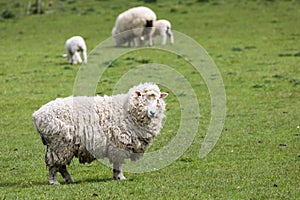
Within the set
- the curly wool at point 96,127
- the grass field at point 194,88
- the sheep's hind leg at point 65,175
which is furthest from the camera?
the sheep's hind leg at point 65,175

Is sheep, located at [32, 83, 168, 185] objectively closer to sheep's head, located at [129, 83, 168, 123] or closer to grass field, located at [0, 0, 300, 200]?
sheep's head, located at [129, 83, 168, 123]

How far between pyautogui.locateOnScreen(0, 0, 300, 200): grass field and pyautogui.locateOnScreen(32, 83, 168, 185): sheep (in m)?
0.40

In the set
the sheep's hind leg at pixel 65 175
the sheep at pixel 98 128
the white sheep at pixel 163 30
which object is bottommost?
the white sheep at pixel 163 30

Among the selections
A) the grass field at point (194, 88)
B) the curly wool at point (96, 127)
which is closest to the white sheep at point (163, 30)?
the grass field at point (194, 88)

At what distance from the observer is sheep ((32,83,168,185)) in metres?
9.05

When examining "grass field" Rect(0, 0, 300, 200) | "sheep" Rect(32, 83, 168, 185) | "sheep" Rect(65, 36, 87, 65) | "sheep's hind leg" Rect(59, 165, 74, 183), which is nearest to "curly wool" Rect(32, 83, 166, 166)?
"sheep" Rect(32, 83, 168, 185)

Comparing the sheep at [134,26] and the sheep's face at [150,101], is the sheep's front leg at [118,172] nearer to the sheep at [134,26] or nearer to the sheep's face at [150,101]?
the sheep's face at [150,101]

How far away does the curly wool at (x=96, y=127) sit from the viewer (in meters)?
9.04

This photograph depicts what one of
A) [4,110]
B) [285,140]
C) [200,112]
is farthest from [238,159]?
[4,110]

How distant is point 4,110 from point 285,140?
7923 mm

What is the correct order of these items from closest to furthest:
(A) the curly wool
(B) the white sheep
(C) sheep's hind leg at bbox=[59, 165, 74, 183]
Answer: (A) the curly wool → (C) sheep's hind leg at bbox=[59, 165, 74, 183] → (B) the white sheep

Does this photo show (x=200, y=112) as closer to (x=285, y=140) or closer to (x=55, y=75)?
(x=285, y=140)

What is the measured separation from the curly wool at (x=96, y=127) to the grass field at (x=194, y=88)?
1.49 feet

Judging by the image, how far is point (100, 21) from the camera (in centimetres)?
3388
